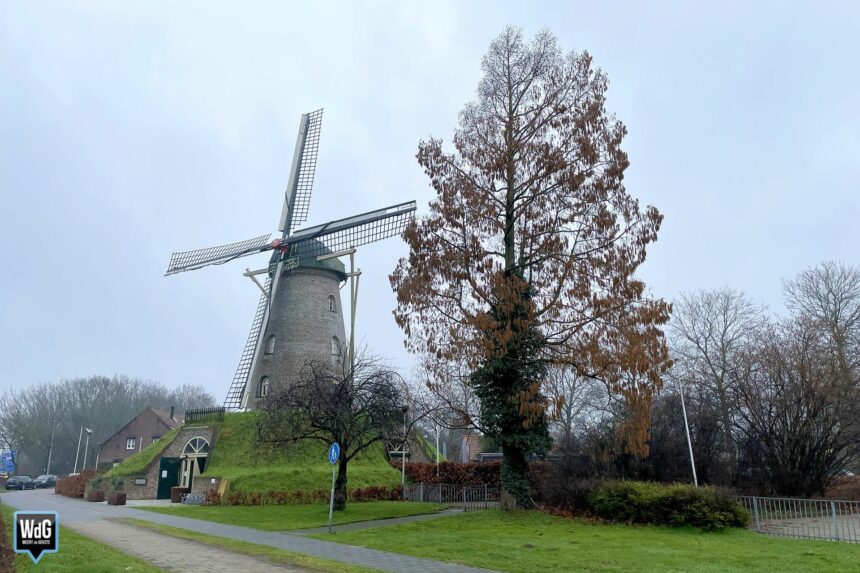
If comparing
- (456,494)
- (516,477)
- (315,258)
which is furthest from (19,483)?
(516,477)

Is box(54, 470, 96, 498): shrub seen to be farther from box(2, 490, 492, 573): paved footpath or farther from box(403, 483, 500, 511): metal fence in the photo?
box(403, 483, 500, 511): metal fence

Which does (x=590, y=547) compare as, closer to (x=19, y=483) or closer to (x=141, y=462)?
(x=141, y=462)

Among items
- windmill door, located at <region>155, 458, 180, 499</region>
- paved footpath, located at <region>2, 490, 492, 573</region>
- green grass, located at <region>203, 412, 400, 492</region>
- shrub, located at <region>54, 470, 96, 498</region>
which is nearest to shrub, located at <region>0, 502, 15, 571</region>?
paved footpath, located at <region>2, 490, 492, 573</region>

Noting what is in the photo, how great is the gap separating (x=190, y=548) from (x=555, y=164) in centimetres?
1608

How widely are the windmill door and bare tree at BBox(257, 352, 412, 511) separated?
1528 centimetres

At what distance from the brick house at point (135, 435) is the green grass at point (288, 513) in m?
44.7

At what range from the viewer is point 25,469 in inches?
3752

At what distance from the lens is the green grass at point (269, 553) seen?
11.8 meters

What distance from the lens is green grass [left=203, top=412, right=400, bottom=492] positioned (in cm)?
3250

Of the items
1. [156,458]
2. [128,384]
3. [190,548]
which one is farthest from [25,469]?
[190,548]

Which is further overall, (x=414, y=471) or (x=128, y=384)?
(x=128, y=384)

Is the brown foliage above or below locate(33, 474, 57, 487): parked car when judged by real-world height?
above

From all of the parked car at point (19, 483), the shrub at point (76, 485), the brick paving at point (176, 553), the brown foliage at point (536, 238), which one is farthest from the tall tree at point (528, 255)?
the parked car at point (19, 483)

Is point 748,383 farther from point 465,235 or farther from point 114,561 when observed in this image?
point 114,561
